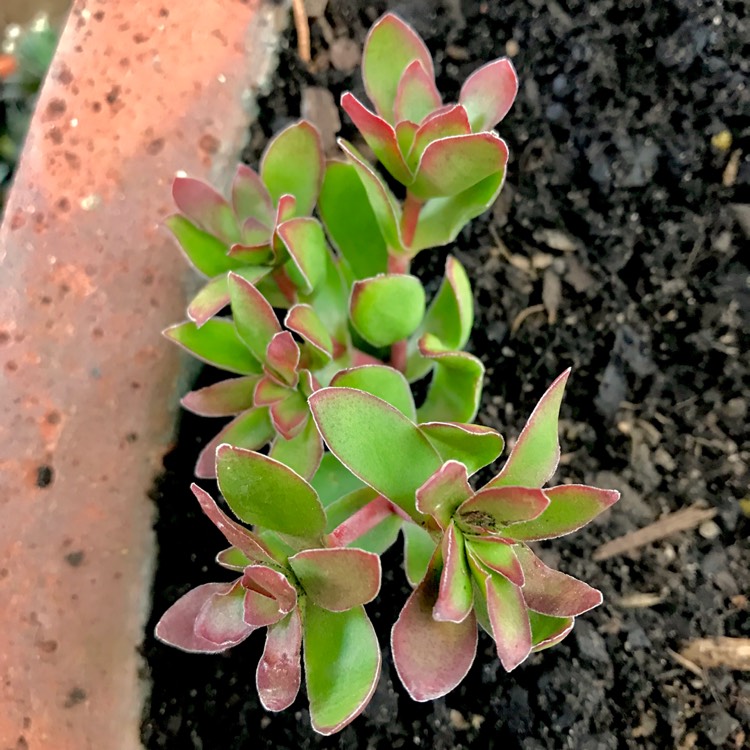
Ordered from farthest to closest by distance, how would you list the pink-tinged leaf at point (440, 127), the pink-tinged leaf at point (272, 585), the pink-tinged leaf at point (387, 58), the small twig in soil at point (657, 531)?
the small twig in soil at point (657, 531) < the pink-tinged leaf at point (387, 58) < the pink-tinged leaf at point (440, 127) < the pink-tinged leaf at point (272, 585)

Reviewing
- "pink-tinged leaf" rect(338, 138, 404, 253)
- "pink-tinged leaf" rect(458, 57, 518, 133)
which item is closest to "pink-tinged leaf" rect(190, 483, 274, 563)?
"pink-tinged leaf" rect(338, 138, 404, 253)

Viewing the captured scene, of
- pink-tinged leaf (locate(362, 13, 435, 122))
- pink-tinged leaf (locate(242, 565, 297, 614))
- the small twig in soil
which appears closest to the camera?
pink-tinged leaf (locate(242, 565, 297, 614))

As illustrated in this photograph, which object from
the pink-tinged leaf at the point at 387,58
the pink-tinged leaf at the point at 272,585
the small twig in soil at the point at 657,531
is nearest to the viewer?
the pink-tinged leaf at the point at 272,585

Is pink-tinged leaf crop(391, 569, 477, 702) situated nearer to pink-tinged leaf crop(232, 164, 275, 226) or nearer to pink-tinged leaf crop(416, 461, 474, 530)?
pink-tinged leaf crop(416, 461, 474, 530)

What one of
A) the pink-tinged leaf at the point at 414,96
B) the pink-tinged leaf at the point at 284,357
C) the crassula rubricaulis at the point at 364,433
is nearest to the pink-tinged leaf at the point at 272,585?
the crassula rubricaulis at the point at 364,433

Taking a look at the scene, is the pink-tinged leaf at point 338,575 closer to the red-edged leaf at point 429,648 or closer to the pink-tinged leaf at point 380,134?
the red-edged leaf at point 429,648
